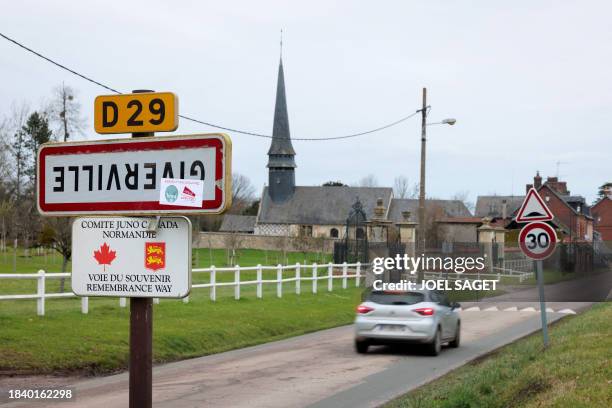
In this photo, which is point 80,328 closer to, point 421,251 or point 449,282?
point 421,251

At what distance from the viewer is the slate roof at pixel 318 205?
11106 cm

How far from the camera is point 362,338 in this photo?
58.2 feet

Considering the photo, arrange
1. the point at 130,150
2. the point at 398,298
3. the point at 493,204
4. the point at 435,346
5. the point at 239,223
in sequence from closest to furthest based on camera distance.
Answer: the point at 130,150, the point at 435,346, the point at 398,298, the point at 239,223, the point at 493,204

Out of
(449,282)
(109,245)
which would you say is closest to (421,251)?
(449,282)

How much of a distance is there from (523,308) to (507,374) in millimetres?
21384

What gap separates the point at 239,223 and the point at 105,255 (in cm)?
10768

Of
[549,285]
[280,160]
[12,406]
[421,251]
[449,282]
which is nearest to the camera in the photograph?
[12,406]

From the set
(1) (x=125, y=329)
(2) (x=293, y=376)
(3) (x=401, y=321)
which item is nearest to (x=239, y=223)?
(1) (x=125, y=329)

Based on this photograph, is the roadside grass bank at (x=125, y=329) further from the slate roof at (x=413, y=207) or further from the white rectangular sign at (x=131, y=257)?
the slate roof at (x=413, y=207)

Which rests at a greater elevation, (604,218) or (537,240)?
(604,218)

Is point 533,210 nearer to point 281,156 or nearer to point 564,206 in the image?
point 564,206

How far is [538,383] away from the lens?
9.94 meters

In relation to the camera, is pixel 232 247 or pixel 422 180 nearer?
pixel 422 180

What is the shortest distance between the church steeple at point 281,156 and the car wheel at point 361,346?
3177 inches
